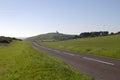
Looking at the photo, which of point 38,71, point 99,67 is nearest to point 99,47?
point 99,67

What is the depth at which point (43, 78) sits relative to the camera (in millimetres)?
12180

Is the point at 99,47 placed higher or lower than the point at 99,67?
lower

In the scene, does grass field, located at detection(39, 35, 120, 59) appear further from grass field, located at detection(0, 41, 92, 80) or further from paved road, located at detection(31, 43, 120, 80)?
grass field, located at detection(0, 41, 92, 80)

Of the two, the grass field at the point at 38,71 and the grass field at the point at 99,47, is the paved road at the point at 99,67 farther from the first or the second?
the grass field at the point at 99,47

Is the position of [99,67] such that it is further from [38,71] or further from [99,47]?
[99,47]

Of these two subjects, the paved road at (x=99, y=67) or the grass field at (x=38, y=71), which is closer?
the grass field at (x=38, y=71)

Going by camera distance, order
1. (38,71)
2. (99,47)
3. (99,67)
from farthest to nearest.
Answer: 1. (99,47)
2. (99,67)
3. (38,71)

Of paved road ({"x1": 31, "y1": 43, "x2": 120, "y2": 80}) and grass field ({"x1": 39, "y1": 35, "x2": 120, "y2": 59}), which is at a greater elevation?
paved road ({"x1": 31, "y1": 43, "x2": 120, "y2": 80})

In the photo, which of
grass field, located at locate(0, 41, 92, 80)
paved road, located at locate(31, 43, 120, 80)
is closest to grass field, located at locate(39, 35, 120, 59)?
paved road, located at locate(31, 43, 120, 80)

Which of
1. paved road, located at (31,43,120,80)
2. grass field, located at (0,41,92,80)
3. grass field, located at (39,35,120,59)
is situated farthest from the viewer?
grass field, located at (39,35,120,59)

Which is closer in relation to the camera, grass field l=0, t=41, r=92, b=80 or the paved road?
grass field l=0, t=41, r=92, b=80

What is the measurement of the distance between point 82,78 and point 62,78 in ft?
3.45

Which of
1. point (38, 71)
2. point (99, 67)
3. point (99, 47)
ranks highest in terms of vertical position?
point (38, 71)

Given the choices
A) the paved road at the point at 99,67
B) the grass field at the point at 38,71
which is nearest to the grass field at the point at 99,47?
the paved road at the point at 99,67
